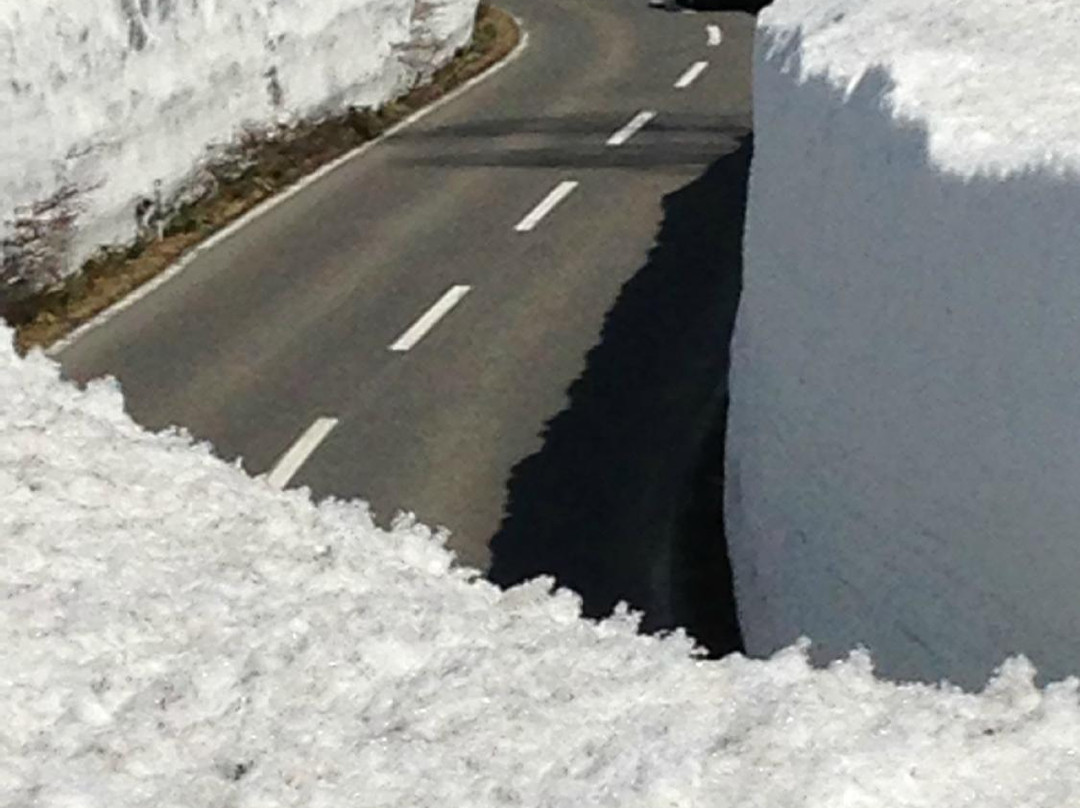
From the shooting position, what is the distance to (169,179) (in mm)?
19047

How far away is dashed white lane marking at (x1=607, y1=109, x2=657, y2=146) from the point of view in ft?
74.9

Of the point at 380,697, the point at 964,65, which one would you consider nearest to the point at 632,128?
the point at 964,65

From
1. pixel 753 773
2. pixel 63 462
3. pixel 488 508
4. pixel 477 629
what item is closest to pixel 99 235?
pixel 488 508

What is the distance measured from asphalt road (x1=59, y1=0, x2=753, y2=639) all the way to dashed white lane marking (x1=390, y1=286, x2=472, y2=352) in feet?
0.27

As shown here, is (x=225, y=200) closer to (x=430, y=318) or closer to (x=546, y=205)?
(x=546, y=205)

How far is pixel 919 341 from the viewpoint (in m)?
8.03

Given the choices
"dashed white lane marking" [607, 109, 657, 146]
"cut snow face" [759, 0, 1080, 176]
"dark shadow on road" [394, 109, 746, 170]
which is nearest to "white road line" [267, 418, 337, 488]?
"cut snow face" [759, 0, 1080, 176]

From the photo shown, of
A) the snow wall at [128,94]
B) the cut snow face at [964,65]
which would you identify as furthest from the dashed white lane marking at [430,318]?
the cut snow face at [964,65]

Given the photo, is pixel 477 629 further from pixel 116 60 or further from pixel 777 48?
pixel 116 60

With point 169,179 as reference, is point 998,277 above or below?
above

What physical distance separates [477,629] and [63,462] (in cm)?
177

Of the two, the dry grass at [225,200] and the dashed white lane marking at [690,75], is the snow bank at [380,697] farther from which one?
the dashed white lane marking at [690,75]

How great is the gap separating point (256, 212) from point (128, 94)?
2.47 meters

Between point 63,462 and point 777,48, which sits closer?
point 63,462
